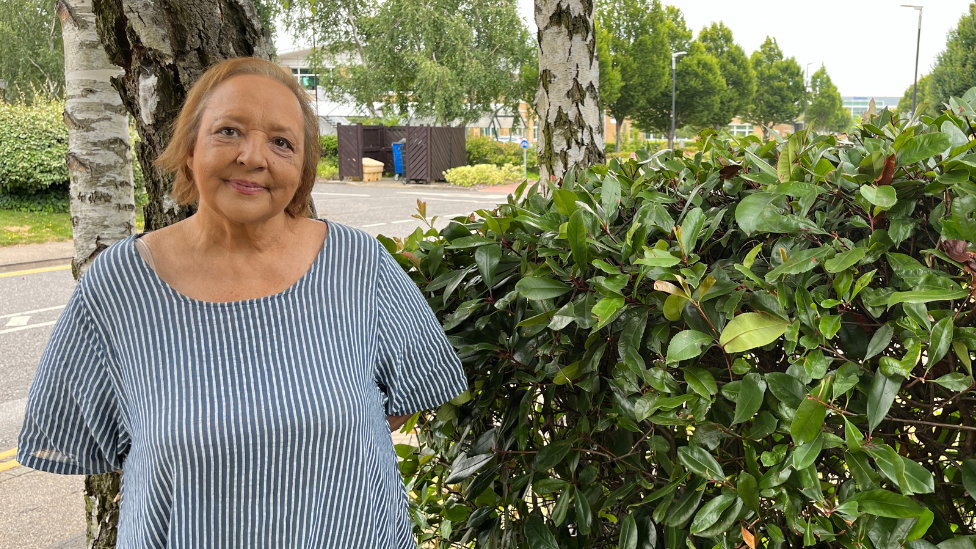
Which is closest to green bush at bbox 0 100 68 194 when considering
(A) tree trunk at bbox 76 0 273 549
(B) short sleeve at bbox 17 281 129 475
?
(A) tree trunk at bbox 76 0 273 549

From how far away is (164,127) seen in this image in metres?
2.27

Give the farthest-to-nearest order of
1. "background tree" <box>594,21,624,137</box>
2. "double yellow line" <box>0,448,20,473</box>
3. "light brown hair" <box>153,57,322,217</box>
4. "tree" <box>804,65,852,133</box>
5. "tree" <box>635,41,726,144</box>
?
"tree" <box>804,65,852,133</box> < "tree" <box>635,41,726,144</box> < "background tree" <box>594,21,624,137</box> < "double yellow line" <box>0,448,20,473</box> < "light brown hair" <box>153,57,322,217</box>

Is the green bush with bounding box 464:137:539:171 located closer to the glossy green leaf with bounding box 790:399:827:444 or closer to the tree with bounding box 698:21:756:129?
the tree with bounding box 698:21:756:129

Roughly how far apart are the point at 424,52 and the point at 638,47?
11065 mm

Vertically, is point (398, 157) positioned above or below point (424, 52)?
below

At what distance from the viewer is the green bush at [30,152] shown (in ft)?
46.9

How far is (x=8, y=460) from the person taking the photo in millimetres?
4906

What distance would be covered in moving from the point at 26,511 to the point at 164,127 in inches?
117

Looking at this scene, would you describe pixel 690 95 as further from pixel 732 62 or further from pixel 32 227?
pixel 32 227

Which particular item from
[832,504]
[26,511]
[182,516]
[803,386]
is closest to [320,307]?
[182,516]

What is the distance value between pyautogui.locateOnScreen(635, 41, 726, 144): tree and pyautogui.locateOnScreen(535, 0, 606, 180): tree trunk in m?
39.7

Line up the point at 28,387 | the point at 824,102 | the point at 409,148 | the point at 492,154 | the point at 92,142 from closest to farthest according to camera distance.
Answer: the point at 92,142, the point at 28,387, the point at 409,148, the point at 492,154, the point at 824,102

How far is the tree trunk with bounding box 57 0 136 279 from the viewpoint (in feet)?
10.6

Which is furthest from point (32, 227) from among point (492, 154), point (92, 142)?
point (492, 154)
